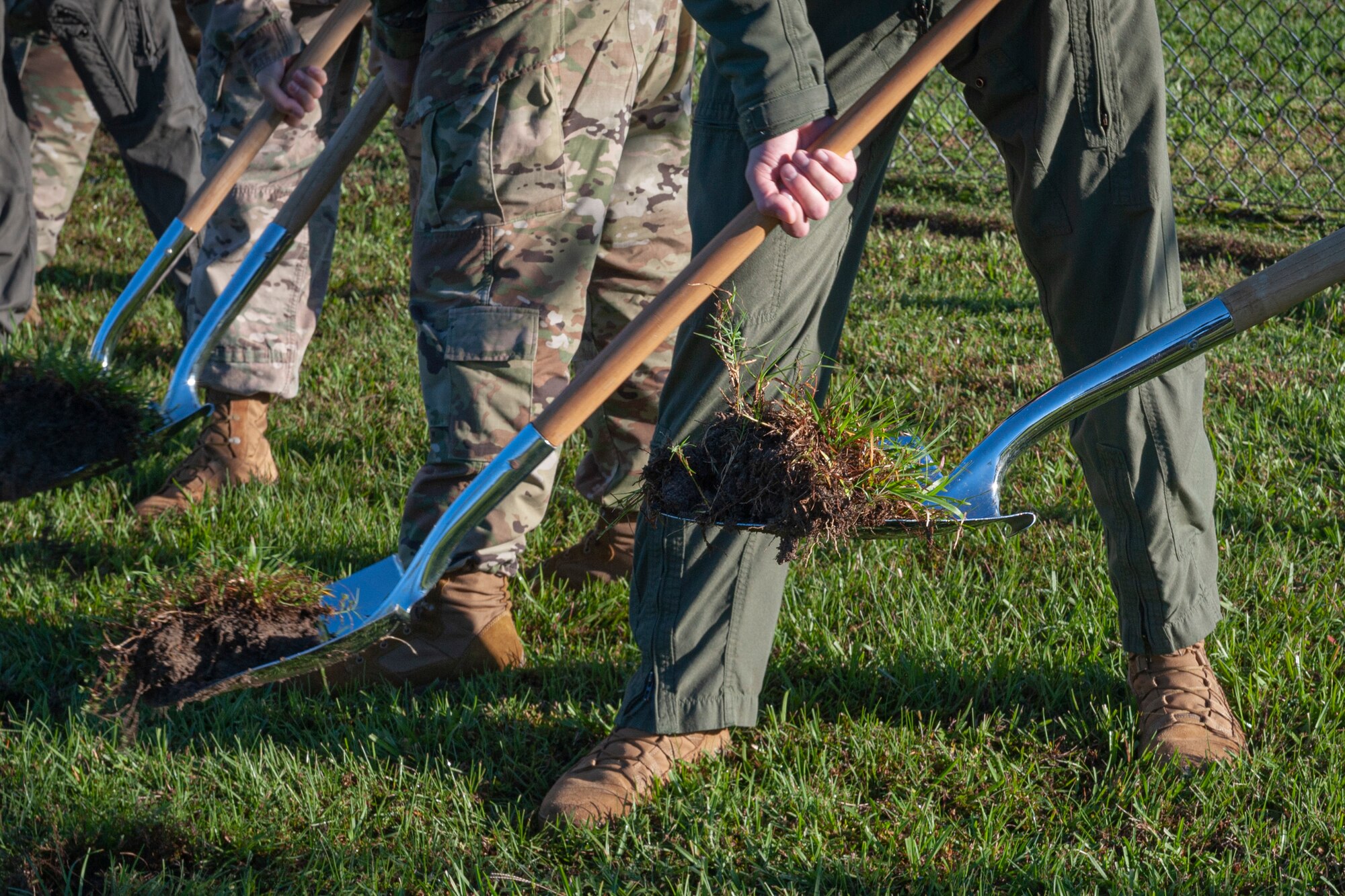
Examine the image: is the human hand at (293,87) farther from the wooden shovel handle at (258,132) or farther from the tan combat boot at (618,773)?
the tan combat boot at (618,773)

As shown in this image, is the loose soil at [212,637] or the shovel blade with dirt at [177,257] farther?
the shovel blade with dirt at [177,257]

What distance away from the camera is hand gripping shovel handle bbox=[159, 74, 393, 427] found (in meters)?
2.82

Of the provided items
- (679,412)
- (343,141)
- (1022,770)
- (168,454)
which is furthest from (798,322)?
(168,454)

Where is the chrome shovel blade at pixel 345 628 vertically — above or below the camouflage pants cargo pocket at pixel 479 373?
below

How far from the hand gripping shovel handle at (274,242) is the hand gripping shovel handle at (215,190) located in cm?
16

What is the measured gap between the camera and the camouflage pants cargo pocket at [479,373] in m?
2.45

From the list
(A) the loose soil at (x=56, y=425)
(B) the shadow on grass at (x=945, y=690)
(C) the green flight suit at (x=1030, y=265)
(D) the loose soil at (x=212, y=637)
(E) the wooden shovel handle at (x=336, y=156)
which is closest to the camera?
(C) the green flight suit at (x=1030, y=265)

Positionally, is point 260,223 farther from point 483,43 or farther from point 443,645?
point 443,645

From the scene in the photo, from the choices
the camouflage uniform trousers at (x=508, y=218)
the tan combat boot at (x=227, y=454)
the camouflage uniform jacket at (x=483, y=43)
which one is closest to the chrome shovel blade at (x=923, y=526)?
the camouflage uniform trousers at (x=508, y=218)

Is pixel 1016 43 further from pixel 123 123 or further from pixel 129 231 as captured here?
pixel 129 231

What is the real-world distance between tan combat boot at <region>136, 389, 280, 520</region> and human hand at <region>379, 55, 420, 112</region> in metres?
1.22

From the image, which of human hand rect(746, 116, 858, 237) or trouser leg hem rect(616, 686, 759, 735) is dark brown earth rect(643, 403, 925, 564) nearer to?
human hand rect(746, 116, 858, 237)

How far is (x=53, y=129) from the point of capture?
454 cm

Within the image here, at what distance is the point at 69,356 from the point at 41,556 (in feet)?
1.71
